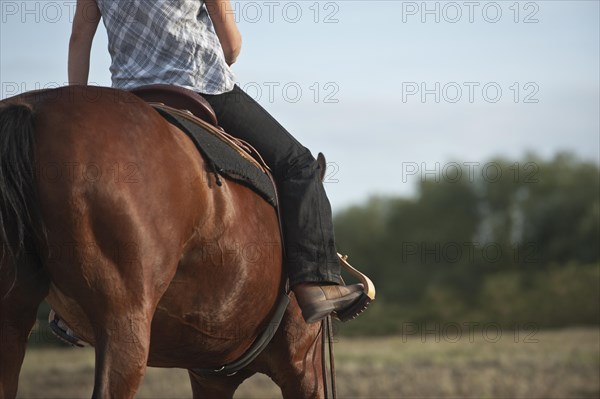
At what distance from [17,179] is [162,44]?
128 centimetres

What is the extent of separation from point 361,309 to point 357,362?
40.1 feet

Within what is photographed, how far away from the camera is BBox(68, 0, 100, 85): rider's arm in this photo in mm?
4578

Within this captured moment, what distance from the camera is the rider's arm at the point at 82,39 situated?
15.0 feet

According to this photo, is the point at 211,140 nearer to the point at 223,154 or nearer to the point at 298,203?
the point at 223,154

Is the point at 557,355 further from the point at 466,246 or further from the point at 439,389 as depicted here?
the point at 466,246

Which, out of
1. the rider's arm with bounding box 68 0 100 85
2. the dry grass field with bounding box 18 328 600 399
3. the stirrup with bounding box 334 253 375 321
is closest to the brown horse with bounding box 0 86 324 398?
the rider's arm with bounding box 68 0 100 85

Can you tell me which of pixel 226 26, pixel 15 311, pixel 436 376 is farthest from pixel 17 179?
pixel 436 376

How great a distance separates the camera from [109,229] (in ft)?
11.3

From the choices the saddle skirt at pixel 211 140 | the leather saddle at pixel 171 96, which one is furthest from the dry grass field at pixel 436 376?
the leather saddle at pixel 171 96

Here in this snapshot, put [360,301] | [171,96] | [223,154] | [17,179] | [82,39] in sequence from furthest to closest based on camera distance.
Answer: [360,301]
[82,39]
[171,96]
[223,154]
[17,179]

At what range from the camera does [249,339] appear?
4.77 meters

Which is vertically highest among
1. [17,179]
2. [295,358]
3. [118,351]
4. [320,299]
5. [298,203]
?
[17,179]

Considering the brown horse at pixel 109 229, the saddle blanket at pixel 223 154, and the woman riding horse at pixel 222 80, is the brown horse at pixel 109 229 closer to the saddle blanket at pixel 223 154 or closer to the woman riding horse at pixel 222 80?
the saddle blanket at pixel 223 154

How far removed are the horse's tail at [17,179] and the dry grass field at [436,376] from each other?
9.07m
